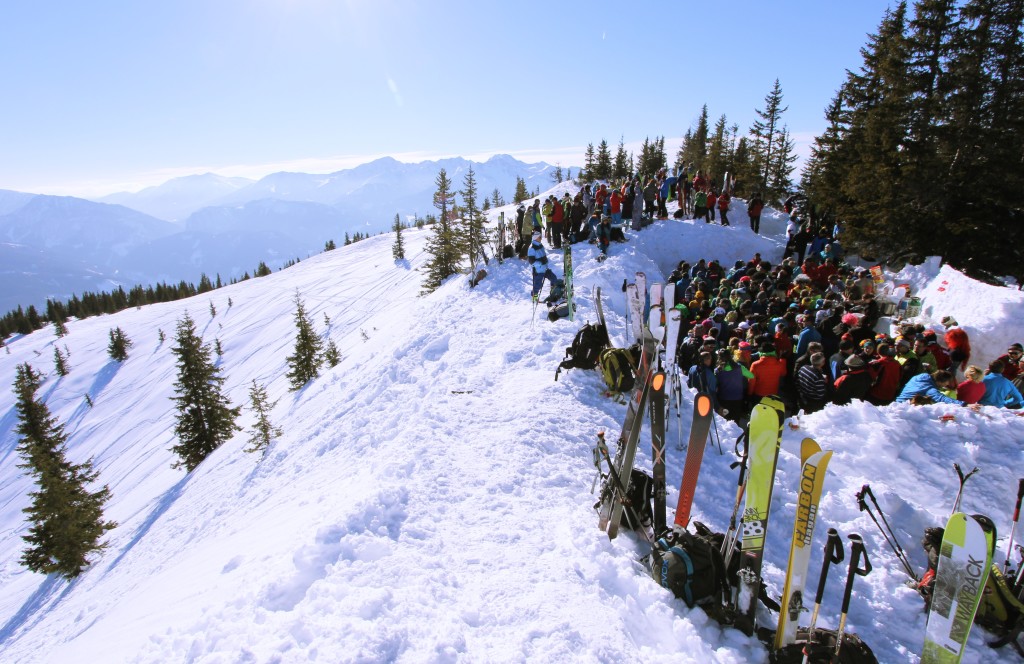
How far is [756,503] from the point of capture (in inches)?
188

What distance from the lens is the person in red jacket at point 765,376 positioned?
8773 millimetres

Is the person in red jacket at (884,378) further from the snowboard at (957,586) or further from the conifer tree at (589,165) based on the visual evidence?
the conifer tree at (589,165)

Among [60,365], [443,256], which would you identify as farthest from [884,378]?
[60,365]

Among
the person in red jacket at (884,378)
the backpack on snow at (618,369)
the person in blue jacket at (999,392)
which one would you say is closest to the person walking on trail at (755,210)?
the person in red jacket at (884,378)

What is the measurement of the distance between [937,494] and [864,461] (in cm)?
91

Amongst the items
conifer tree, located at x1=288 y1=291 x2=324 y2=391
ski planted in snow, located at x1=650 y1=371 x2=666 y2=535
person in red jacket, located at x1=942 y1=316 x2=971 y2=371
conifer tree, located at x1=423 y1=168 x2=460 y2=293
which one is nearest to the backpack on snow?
ski planted in snow, located at x1=650 y1=371 x2=666 y2=535

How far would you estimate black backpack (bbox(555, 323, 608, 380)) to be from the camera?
1062cm

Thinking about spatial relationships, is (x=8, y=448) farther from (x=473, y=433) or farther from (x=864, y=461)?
(x=864, y=461)

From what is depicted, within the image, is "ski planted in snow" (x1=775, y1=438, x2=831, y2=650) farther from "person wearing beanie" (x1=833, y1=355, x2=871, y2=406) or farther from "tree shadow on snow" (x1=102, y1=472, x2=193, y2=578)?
"tree shadow on snow" (x1=102, y1=472, x2=193, y2=578)

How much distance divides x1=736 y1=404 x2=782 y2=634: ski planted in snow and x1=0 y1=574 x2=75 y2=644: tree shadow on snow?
21.1 meters

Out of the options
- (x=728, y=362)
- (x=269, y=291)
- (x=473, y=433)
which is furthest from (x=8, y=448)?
(x=728, y=362)

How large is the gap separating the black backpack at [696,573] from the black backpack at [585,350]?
570 cm

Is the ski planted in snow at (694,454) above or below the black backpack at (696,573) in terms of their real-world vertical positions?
above

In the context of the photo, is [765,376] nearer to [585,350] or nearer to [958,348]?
[585,350]
